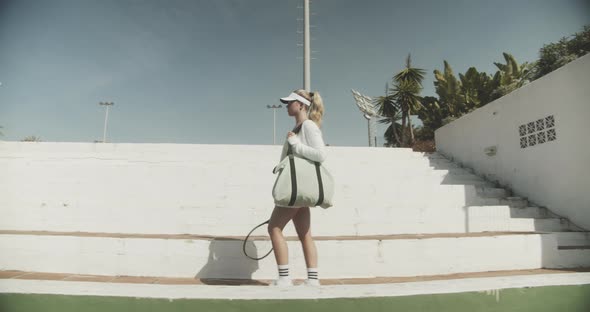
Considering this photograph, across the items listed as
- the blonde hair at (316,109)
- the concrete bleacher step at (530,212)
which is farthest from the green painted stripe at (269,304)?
the concrete bleacher step at (530,212)

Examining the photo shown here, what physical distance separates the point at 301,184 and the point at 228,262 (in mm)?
1127

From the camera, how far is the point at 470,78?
76.9 feet

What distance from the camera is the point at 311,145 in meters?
1.91

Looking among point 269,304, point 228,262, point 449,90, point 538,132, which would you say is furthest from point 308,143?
point 449,90

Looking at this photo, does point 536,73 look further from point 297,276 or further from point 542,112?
point 297,276

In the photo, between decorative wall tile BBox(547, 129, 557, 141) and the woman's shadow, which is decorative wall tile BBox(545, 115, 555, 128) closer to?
decorative wall tile BBox(547, 129, 557, 141)

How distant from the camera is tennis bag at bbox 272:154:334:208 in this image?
5.81 ft

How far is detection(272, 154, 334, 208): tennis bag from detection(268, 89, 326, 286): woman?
0.06 metres

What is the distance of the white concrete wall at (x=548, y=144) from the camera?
3334 millimetres

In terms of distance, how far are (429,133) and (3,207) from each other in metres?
26.9

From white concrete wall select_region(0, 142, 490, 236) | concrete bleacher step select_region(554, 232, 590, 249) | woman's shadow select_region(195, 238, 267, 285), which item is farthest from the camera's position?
white concrete wall select_region(0, 142, 490, 236)

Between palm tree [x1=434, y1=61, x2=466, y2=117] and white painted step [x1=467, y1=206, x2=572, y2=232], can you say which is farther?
palm tree [x1=434, y1=61, x2=466, y2=117]

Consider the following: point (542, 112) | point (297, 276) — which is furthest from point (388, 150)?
point (297, 276)

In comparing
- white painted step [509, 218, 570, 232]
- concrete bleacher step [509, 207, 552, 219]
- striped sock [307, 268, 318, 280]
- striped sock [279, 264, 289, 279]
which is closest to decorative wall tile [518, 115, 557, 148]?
concrete bleacher step [509, 207, 552, 219]
